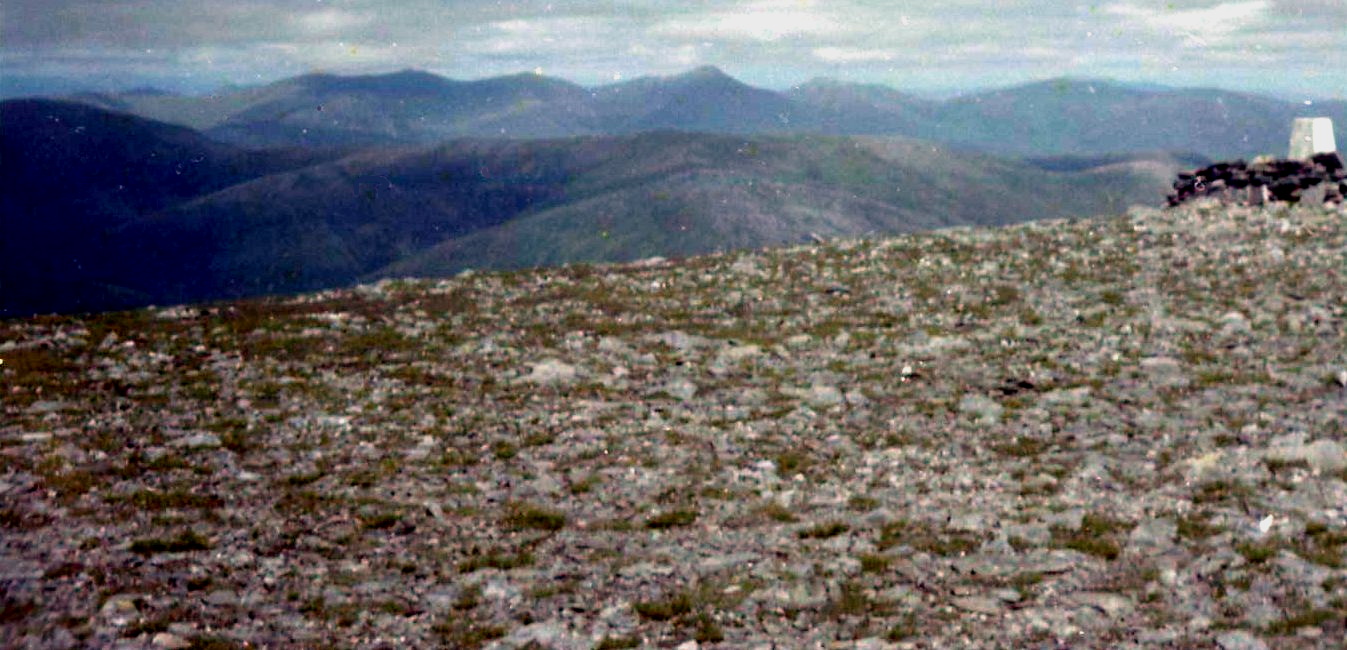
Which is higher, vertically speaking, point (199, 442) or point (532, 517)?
point (199, 442)

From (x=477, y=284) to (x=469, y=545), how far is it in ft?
89.5

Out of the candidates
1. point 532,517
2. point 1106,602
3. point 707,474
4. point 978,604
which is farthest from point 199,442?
point 1106,602

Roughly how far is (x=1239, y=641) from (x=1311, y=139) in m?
47.6

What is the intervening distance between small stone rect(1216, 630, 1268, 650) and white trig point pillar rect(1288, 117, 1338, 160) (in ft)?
149

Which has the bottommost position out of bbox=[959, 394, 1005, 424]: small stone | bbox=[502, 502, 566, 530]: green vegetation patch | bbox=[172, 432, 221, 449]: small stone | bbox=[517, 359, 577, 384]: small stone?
bbox=[959, 394, 1005, 424]: small stone

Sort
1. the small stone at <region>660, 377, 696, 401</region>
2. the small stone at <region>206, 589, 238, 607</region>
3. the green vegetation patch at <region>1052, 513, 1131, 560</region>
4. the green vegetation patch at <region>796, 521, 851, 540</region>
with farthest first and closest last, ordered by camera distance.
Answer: the small stone at <region>660, 377, 696, 401</region> < the green vegetation patch at <region>796, 521, 851, 540</region> < the green vegetation patch at <region>1052, 513, 1131, 560</region> < the small stone at <region>206, 589, 238, 607</region>

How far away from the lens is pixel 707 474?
56.6 ft

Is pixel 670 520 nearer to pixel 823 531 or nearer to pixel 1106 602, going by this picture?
pixel 823 531

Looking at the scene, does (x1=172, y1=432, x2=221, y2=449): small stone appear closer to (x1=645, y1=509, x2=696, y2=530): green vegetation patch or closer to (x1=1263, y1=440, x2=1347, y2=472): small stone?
(x1=645, y1=509, x2=696, y2=530): green vegetation patch

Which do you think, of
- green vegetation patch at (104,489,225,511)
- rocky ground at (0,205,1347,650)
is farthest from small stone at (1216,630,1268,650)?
green vegetation patch at (104,489,225,511)

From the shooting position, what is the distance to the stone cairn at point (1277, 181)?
154 ft

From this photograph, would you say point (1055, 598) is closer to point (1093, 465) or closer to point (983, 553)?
point (983, 553)

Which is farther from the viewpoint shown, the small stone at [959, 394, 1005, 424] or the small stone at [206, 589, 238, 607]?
the small stone at [959, 394, 1005, 424]

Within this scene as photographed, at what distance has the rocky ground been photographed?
12.0 metres
